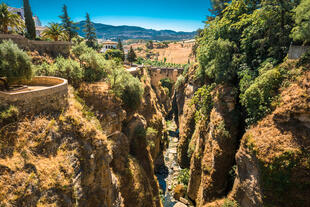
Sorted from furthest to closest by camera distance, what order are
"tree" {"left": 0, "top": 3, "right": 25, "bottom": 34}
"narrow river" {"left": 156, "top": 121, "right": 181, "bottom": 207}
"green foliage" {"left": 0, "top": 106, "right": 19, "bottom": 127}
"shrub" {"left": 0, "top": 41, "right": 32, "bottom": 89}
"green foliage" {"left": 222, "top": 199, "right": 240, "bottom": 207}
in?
"narrow river" {"left": 156, "top": 121, "right": 181, "bottom": 207}, "tree" {"left": 0, "top": 3, "right": 25, "bottom": 34}, "green foliage" {"left": 222, "top": 199, "right": 240, "bottom": 207}, "shrub" {"left": 0, "top": 41, "right": 32, "bottom": 89}, "green foliage" {"left": 0, "top": 106, "right": 19, "bottom": 127}

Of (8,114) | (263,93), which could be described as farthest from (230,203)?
(8,114)

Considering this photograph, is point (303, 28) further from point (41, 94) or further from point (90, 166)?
point (41, 94)

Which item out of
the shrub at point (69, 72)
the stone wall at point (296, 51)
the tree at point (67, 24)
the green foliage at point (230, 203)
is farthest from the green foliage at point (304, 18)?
the tree at point (67, 24)

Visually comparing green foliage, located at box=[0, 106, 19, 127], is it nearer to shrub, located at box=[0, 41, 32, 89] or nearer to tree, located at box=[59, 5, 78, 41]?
shrub, located at box=[0, 41, 32, 89]


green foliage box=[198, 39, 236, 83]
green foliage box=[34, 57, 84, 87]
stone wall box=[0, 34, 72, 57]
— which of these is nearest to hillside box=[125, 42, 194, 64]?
green foliage box=[198, 39, 236, 83]

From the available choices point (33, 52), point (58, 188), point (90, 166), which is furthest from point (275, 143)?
point (33, 52)

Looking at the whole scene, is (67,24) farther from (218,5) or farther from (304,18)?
(304,18)
